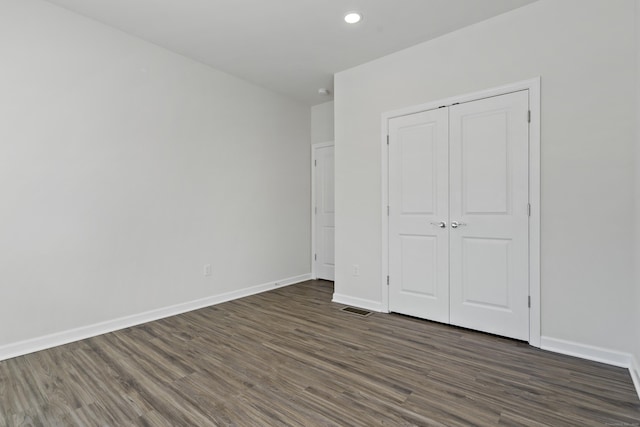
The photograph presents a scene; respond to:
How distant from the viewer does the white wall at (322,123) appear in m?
5.00

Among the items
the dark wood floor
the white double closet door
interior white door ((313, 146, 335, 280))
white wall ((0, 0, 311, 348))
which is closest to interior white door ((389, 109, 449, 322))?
the white double closet door

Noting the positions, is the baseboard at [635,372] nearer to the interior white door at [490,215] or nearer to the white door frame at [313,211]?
the interior white door at [490,215]

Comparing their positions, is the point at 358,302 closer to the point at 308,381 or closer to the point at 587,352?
the point at 308,381

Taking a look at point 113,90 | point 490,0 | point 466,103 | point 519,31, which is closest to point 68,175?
point 113,90

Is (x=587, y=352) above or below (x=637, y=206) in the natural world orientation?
below

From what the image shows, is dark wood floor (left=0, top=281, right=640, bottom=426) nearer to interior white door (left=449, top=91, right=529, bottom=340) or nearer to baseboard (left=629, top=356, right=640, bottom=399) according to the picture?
baseboard (left=629, top=356, right=640, bottom=399)

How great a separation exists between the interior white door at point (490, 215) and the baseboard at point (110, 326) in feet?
8.39

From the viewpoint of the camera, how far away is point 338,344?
2.68 m

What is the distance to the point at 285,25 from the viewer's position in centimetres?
297

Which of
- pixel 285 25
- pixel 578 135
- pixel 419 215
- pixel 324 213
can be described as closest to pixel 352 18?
pixel 285 25

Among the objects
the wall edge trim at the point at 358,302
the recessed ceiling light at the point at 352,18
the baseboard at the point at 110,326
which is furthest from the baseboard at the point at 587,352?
the baseboard at the point at 110,326

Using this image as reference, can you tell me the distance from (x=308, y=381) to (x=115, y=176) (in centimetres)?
252

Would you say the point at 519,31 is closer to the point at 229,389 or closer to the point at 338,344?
the point at 338,344

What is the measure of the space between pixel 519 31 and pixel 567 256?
1.86 m
